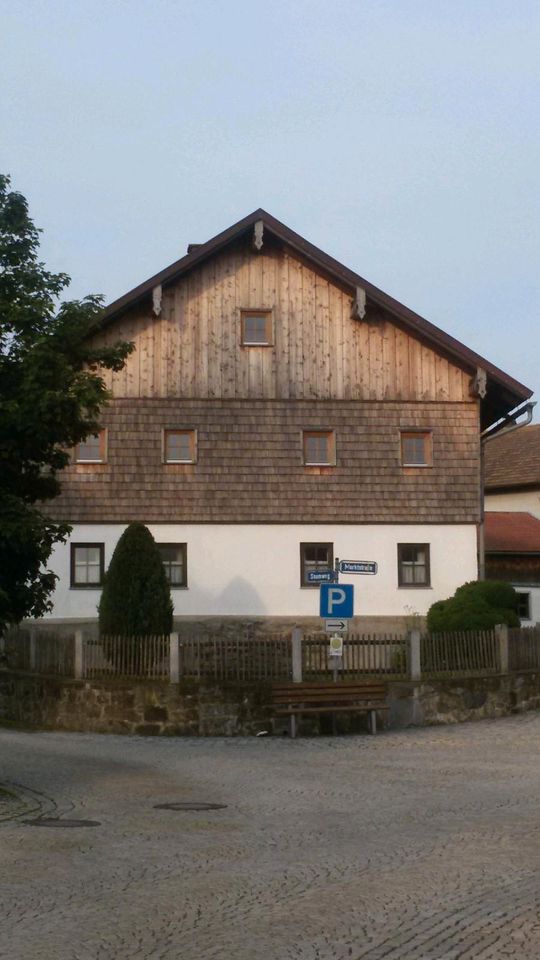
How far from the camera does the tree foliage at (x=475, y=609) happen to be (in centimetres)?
2784

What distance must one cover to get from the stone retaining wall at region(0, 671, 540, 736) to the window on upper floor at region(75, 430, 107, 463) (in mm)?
7683

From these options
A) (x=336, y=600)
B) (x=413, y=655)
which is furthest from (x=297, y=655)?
(x=413, y=655)

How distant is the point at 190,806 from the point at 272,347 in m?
18.5

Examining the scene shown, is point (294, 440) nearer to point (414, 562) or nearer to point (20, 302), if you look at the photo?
point (414, 562)

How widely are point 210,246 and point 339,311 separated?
11.2ft

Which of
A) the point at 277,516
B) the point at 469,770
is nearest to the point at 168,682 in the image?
the point at 469,770

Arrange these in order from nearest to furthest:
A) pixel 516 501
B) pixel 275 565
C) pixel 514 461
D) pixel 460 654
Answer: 1. pixel 460 654
2. pixel 275 565
3. pixel 516 501
4. pixel 514 461

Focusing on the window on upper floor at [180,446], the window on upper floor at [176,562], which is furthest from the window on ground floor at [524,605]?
the window on upper floor at [180,446]

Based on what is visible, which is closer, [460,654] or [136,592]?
[460,654]

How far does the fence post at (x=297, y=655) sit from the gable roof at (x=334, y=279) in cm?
1064

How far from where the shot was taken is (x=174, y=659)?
897 inches

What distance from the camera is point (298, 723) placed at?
897 inches

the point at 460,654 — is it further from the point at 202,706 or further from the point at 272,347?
the point at 272,347

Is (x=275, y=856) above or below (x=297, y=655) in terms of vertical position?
below
